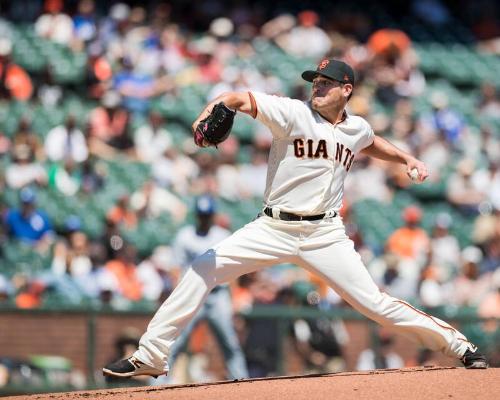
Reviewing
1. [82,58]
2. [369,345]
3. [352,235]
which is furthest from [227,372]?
[82,58]

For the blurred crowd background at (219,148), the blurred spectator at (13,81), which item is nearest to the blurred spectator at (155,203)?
the blurred crowd background at (219,148)

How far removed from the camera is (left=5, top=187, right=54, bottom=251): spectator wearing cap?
35.0 feet

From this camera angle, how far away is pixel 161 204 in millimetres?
11305

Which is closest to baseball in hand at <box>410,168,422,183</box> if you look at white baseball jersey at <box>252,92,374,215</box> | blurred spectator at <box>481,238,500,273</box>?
white baseball jersey at <box>252,92,374,215</box>

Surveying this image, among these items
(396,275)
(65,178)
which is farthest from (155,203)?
(396,275)

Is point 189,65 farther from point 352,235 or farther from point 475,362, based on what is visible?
point 475,362

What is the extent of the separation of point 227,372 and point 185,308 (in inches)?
140

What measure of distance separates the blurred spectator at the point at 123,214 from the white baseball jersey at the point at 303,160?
202 inches

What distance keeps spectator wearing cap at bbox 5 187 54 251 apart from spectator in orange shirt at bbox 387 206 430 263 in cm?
357

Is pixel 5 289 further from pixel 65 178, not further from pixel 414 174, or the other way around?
pixel 414 174

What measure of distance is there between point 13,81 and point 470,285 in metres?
5.57

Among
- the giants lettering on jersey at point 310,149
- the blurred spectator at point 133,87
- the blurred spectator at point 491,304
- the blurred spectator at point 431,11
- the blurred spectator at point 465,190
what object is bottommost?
the blurred spectator at point 491,304

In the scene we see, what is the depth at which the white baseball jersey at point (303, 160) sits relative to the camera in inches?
229

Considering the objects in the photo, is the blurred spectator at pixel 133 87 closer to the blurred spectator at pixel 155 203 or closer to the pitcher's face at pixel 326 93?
the blurred spectator at pixel 155 203
